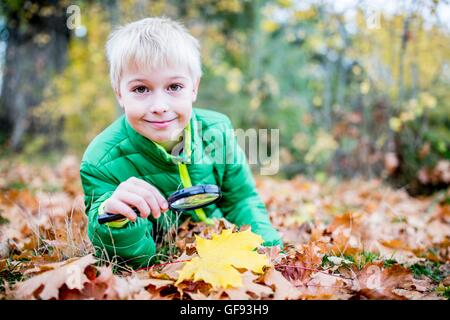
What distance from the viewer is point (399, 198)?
374cm

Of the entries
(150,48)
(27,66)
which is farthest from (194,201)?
(27,66)

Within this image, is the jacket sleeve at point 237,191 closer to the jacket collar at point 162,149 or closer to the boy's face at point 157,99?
the jacket collar at point 162,149

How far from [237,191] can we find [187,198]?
616 millimetres

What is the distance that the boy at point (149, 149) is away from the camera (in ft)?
5.20

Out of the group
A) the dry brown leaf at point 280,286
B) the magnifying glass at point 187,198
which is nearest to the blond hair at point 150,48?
the magnifying glass at point 187,198

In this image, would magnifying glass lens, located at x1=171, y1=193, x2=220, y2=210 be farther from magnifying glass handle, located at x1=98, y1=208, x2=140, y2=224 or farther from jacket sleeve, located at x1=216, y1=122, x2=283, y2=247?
jacket sleeve, located at x1=216, y1=122, x2=283, y2=247

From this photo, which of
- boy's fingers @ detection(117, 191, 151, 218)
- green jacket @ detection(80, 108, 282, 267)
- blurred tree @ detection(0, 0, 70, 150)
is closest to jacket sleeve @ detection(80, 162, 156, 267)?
green jacket @ detection(80, 108, 282, 267)

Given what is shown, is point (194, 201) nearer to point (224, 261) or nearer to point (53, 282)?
point (224, 261)

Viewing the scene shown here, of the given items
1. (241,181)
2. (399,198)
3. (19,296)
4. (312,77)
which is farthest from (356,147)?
(19,296)

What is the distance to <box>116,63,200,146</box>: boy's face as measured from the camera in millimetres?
1646

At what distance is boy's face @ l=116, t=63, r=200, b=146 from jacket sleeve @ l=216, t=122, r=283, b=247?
436mm

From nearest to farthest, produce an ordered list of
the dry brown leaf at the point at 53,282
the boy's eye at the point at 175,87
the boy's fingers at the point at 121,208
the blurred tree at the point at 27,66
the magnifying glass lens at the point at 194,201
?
1. the dry brown leaf at the point at 53,282
2. the boy's fingers at the point at 121,208
3. the magnifying glass lens at the point at 194,201
4. the boy's eye at the point at 175,87
5. the blurred tree at the point at 27,66
